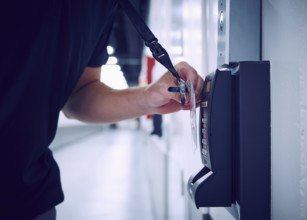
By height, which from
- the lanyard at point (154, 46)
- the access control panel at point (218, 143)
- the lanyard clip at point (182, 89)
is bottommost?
the access control panel at point (218, 143)

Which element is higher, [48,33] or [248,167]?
[48,33]

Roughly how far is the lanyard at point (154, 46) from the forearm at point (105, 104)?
0.21 meters

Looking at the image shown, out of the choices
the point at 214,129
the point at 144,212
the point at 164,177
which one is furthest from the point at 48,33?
the point at 144,212

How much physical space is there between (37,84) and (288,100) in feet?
1.99

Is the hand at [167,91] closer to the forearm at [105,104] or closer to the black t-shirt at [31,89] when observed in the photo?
the forearm at [105,104]

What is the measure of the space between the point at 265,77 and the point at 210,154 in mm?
206

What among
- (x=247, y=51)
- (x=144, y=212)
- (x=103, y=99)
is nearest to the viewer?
(x=247, y=51)

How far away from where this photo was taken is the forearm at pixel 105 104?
35.4 inches

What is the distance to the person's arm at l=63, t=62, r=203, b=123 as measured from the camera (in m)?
0.78

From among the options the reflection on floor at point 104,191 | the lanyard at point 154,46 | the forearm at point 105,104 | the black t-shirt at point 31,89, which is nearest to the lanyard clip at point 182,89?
the lanyard at point 154,46

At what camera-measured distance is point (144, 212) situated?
303 cm

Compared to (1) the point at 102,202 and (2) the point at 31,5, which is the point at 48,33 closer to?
(2) the point at 31,5

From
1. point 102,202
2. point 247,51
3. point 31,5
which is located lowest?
point 102,202

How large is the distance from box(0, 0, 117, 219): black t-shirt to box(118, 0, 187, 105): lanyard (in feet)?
0.46
